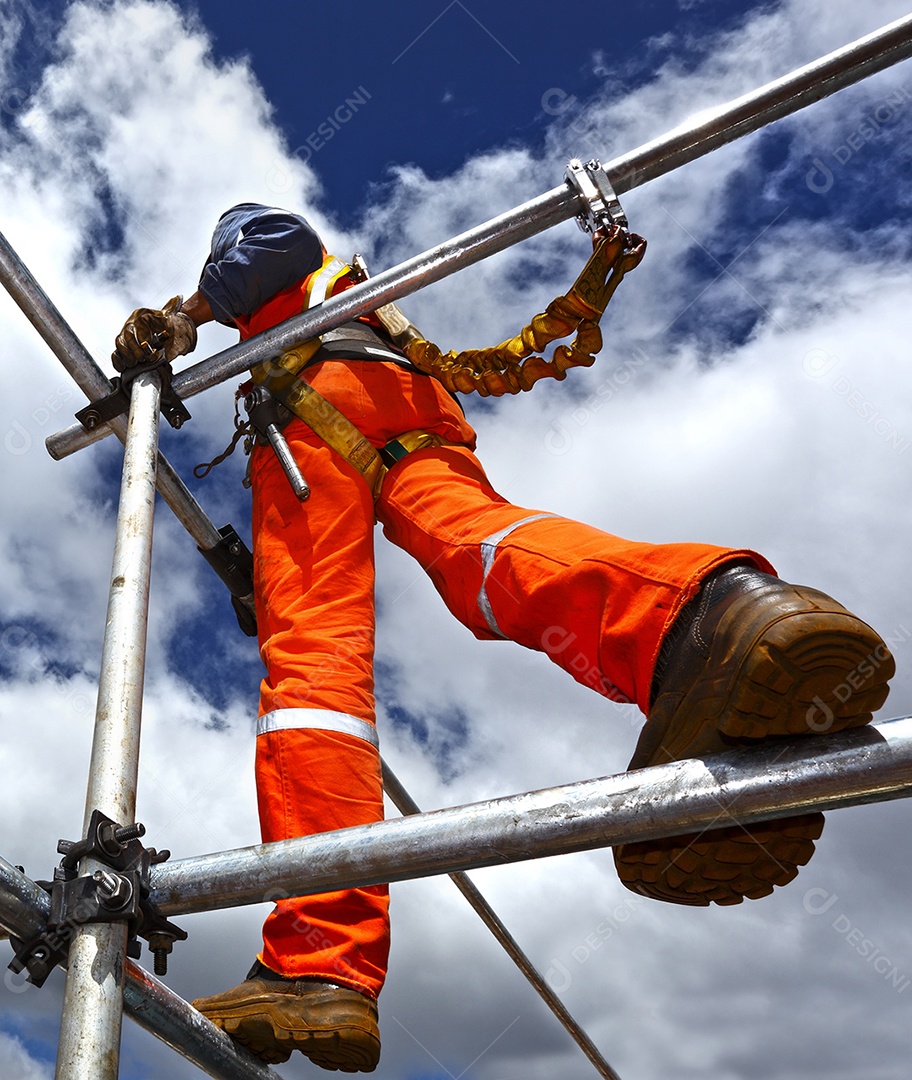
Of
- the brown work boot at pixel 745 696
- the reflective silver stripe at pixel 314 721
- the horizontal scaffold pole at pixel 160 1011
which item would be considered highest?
the reflective silver stripe at pixel 314 721

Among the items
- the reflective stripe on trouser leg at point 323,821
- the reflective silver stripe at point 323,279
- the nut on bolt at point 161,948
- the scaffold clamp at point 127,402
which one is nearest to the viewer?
the nut on bolt at point 161,948

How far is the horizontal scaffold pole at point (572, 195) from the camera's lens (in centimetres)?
300

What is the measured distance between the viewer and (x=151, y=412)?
3051 millimetres

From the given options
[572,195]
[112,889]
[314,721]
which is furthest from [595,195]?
[112,889]

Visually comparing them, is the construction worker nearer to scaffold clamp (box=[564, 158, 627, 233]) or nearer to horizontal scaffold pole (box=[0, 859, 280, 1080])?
horizontal scaffold pole (box=[0, 859, 280, 1080])

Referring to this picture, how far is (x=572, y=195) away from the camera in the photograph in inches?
122

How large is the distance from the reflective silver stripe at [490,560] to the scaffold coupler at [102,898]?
3.25 ft

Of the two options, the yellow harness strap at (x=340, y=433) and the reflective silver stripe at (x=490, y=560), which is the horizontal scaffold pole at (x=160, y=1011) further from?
the yellow harness strap at (x=340, y=433)

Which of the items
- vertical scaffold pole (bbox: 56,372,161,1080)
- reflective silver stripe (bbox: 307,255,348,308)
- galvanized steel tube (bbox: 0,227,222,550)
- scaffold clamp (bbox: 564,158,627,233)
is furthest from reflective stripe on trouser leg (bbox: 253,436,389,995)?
scaffold clamp (bbox: 564,158,627,233)

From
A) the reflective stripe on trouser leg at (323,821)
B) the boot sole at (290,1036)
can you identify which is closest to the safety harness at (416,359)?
the reflective stripe on trouser leg at (323,821)

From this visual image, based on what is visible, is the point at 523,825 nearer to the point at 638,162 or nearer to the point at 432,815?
the point at 432,815

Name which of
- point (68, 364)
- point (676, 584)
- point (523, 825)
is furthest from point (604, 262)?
point (523, 825)

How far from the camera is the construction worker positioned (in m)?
1.74

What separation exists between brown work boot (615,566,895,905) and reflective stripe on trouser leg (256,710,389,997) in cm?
68
